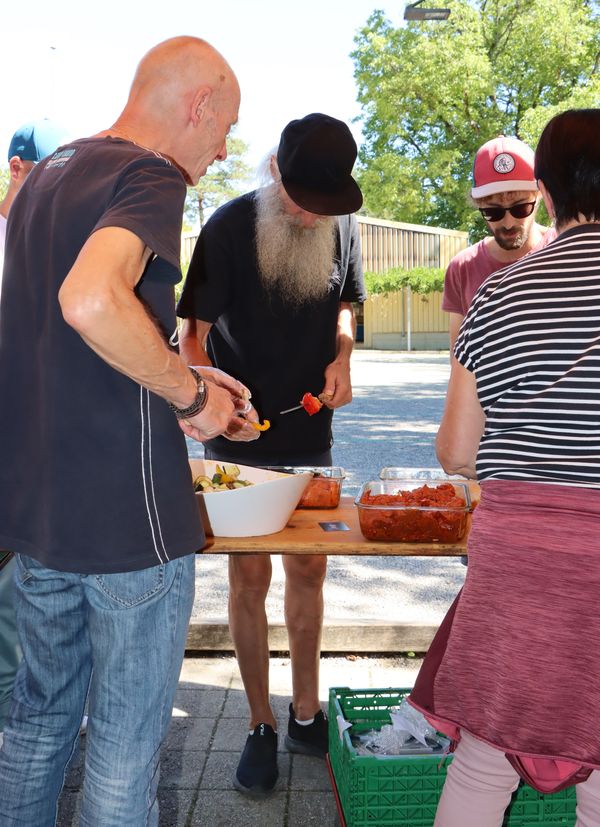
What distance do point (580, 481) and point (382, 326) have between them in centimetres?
3073

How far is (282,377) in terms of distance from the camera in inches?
117

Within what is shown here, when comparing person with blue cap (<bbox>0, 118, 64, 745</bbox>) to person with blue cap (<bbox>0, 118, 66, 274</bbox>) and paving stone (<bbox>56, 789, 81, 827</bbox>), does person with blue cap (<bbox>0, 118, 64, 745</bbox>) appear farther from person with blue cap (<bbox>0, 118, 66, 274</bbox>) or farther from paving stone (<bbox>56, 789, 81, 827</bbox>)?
paving stone (<bbox>56, 789, 81, 827</bbox>)

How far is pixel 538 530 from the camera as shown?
1626 mm

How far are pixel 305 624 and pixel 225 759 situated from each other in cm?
52

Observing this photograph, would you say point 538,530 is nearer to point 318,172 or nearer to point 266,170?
point 318,172

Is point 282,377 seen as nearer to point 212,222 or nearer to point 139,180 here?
point 212,222

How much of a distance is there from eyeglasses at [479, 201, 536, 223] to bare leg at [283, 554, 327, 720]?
1486 mm

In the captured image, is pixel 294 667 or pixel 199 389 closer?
pixel 199 389

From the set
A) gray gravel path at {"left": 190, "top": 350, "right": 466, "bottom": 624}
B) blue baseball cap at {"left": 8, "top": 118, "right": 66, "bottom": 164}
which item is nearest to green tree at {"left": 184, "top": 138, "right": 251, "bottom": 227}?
gray gravel path at {"left": 190, "top": 350, "right": 466, "bottom": 624}

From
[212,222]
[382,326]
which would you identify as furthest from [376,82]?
[212,222]

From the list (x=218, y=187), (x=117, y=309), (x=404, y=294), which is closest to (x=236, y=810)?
(x=117, y=309)

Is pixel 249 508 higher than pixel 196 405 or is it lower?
lower

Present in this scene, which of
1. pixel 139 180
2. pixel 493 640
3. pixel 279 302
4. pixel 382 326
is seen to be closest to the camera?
pixel 139 180

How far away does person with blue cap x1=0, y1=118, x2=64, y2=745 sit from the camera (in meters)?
2.48
